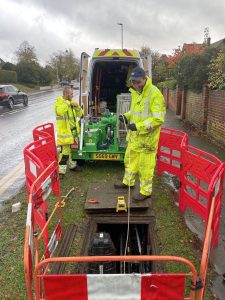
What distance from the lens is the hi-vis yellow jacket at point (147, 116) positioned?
187 inches

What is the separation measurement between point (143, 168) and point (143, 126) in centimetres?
75

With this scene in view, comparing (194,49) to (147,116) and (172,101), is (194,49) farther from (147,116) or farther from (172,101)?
(147,116)

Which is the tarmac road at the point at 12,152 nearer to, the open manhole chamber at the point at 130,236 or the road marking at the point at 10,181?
the road marking at the point at 10,181

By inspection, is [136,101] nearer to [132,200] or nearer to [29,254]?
[132,200]

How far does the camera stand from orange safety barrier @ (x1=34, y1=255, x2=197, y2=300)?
2219 mm

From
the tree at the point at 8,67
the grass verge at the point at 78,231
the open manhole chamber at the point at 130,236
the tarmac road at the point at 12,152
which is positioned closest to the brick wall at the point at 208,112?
the grass verge at the point at 78,231

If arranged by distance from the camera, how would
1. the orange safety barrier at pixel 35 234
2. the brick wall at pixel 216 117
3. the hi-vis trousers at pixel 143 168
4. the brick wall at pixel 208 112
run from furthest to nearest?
the brick wall at pixel 208 112 < the brick wall at pixel 216 117 < the hi-vis trousers at pixel 143 168 < the orange safety barrier at pixel 35 234

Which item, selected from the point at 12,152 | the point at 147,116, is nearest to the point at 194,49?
the point at 12,152

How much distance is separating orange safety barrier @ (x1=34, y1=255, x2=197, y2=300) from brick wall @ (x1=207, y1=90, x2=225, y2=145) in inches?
326

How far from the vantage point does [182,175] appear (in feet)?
16.4

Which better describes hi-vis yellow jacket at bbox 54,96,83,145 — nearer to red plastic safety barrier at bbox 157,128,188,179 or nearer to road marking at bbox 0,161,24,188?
road marking at bbox 0,161,24,188

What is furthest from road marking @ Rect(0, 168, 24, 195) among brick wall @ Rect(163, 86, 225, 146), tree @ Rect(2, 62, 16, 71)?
tree @ Rect(2, 62, 16, 71)

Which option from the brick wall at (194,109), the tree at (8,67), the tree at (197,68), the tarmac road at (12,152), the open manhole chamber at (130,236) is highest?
the tree at (8,67)

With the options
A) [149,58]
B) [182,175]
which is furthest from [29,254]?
[149,58]
